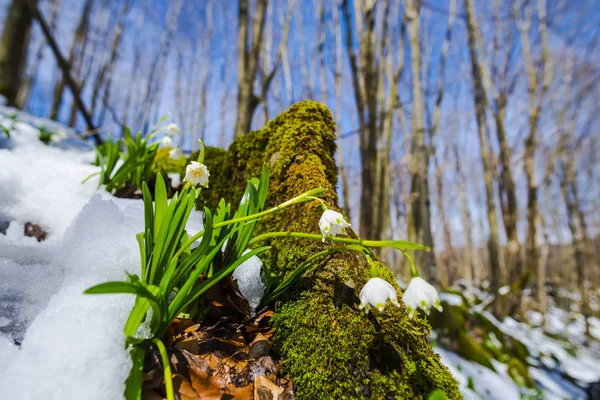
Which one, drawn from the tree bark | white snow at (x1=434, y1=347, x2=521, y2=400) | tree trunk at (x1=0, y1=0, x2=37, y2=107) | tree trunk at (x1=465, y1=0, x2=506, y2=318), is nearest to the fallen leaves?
the tree bark

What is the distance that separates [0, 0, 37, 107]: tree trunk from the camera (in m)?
3.88

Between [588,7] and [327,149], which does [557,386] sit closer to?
[327,149]

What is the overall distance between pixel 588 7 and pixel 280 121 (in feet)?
46.2

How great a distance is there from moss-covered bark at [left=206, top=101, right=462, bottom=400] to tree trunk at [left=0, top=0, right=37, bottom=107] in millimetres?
4725

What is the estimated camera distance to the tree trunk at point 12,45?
3.88 m

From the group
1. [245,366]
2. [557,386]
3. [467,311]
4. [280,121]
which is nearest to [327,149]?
[280,121]

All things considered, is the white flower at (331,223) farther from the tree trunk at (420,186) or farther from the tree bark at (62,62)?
the tree bark at (62,62)

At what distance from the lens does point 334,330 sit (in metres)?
0.86

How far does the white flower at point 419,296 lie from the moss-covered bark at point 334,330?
15 cm

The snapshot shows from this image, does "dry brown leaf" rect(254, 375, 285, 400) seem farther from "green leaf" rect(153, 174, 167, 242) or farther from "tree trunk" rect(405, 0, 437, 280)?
"tree trunk" rect(405, 0, 437, 280)

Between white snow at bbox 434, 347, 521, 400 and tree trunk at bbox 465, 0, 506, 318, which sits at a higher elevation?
tree trunk at bbox 465, 0, 506, 318

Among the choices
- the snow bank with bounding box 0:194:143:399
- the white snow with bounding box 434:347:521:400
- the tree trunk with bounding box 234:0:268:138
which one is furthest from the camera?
the white snow with bounding box 434:347:521:400

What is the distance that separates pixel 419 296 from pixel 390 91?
4445 mm

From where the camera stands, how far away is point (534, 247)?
6473mm
